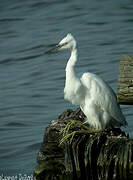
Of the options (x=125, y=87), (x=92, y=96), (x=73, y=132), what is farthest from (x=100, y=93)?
(x=125, y=87)

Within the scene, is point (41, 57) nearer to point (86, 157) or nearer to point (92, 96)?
point (92, 96)

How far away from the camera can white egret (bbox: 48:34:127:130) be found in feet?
22.7

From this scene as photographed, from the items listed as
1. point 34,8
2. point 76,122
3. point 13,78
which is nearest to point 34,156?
point 76,122

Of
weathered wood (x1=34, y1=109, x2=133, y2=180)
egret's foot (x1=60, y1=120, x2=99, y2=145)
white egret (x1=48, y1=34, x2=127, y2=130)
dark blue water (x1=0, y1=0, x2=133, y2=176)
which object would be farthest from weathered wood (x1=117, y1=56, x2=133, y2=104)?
dark blue water (x1=0, y1=0, x2=133, y2=176)

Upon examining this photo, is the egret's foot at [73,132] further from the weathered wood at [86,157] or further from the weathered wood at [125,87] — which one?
the weathered wood at [125,87]

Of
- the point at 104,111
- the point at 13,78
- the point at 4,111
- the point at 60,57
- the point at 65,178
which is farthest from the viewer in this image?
the point at 60,57

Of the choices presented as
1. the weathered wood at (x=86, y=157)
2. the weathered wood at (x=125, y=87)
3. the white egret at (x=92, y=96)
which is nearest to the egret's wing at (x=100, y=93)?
the white egret at (x=92, y=96)

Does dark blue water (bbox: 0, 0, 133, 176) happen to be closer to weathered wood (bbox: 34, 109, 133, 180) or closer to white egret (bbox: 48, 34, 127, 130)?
white egret (bbox: 48, 34, 127, 130)

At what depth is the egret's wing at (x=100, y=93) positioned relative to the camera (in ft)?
23.0

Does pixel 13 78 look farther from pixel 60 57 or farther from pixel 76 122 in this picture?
pixel 76 122

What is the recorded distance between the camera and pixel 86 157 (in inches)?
228

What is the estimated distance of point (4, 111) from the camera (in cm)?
1042

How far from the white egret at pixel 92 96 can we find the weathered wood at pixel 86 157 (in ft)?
3.03

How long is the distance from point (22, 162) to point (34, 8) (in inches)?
421
